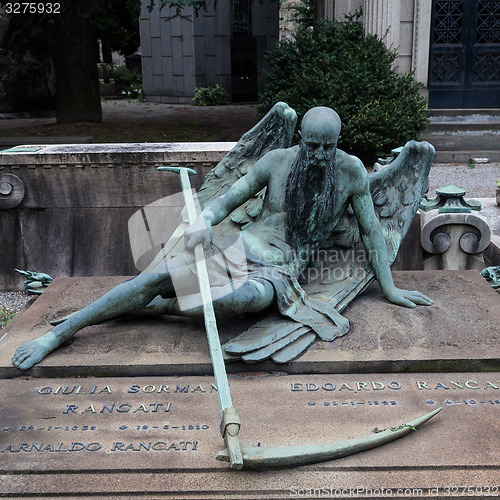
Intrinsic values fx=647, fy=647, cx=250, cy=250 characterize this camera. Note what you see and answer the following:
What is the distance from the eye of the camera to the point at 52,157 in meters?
6.49

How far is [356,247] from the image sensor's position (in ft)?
14.5

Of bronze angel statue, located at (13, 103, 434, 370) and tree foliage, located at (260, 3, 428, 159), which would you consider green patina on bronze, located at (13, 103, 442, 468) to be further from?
tree foliage, located at (260, 3, 428, 159)

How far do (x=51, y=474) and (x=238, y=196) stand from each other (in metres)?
1.95

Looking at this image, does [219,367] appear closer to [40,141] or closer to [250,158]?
[250,158]

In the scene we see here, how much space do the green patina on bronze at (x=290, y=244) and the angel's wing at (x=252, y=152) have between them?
1 cm

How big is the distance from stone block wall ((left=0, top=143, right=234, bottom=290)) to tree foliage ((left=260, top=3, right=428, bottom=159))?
440 cm

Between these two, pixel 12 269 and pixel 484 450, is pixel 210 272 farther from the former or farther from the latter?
pixel 12 269

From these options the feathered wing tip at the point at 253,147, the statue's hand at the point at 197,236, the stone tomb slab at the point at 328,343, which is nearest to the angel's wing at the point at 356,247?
the stone tomb slab at the point at 328,343

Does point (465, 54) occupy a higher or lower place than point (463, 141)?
higher

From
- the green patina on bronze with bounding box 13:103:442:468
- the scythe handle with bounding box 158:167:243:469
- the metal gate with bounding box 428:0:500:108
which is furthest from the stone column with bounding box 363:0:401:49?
the scythe handle with bounding box 158:167:243:469

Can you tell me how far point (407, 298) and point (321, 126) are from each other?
1.39 m

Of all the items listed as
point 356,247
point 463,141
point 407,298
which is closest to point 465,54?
point 463,141

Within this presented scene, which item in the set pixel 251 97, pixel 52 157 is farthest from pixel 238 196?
pixel 251 97

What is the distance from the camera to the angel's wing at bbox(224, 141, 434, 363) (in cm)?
383
